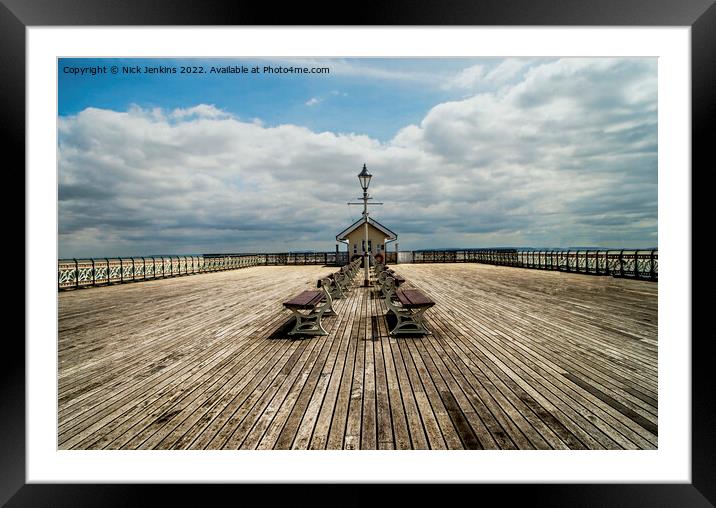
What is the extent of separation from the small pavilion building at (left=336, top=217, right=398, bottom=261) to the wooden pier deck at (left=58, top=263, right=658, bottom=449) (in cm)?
2161

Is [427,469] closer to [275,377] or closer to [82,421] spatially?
[275,377]

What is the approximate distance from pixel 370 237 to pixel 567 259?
572 inches

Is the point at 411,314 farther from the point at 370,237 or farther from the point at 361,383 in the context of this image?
the point at 370,237

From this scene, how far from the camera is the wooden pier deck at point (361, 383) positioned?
2553 millimetres

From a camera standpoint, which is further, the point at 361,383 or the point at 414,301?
the point at 414,301

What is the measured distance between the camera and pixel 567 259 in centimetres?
1836

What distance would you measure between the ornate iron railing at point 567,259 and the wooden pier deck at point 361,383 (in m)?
2.45

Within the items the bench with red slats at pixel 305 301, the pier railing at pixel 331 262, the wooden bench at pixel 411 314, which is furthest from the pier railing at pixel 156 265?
the wooden bench at pixel 411 314

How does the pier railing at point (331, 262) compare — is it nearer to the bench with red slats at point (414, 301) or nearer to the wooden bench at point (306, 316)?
the bench with red slats at point (414, 301)

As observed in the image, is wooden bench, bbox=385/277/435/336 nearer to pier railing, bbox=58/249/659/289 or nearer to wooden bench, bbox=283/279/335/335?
wooden bench, bbox=283/279/335/335
